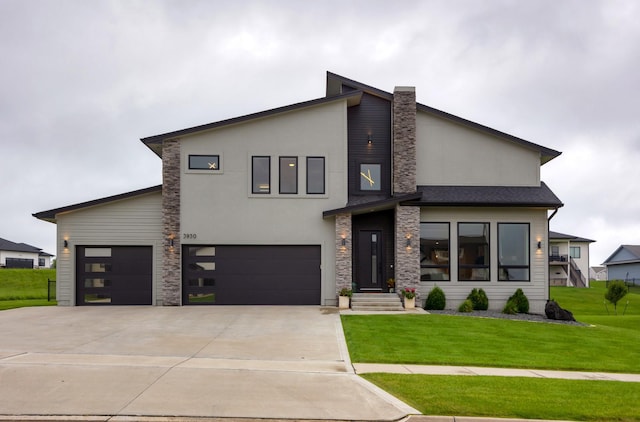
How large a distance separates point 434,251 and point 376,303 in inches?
129

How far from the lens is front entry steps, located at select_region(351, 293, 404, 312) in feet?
51.8

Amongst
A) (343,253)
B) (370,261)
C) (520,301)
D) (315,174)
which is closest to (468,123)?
(315,174)

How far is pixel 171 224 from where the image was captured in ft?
55.6

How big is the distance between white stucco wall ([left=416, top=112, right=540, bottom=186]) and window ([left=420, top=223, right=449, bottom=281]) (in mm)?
2030

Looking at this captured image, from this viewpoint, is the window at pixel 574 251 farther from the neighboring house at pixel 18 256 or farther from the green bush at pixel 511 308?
the neighboring house at pixel 18 256

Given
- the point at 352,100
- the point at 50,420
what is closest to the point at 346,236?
the point at 352,100

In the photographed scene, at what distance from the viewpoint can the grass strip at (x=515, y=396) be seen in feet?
18.9

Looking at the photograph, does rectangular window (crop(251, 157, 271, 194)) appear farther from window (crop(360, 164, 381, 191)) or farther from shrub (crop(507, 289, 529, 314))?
shrub (crop(507, 289, 529, 314))

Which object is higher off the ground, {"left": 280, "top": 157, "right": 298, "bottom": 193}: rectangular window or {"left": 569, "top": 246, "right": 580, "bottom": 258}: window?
{"left": 280, "top": 157, "right": 298, "bottom": 193}: rectangular window

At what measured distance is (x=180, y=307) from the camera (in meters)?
16.6

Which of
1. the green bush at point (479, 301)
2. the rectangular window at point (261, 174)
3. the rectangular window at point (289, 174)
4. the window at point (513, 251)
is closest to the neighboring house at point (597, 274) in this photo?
the window at point (513, 251)

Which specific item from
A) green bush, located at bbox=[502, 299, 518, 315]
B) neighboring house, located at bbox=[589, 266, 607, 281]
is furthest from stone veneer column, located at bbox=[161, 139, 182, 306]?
neighboring house, located at bbox=[589, 266, 607, 281]

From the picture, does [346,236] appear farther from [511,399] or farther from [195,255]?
[511,399]

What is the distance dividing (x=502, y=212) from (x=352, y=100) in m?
7.60
